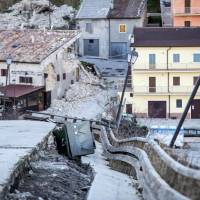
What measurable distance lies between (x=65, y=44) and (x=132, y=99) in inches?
237

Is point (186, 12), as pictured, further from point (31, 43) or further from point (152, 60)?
point (31, 43)

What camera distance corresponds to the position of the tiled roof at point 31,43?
41750mm

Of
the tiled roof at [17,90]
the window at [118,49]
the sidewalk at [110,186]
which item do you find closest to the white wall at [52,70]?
the tiled roof at [17,90]

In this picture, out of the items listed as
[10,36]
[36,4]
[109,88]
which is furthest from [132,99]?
[36,4]

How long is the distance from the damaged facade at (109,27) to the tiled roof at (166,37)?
30.8ft

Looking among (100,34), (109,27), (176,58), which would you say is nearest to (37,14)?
(100,34)

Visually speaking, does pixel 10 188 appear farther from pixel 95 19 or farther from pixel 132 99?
pixel 95 19

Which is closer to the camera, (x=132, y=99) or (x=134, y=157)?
(x=134, y=157)

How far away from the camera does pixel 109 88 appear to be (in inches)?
1854

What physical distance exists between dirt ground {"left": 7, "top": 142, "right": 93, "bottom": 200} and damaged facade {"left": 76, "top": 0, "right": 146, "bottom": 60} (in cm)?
3898

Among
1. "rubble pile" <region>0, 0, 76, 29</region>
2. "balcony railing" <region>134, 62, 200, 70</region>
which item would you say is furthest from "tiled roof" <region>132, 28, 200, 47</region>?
"rubble pile" <region>0, 0, 76, 29</region>

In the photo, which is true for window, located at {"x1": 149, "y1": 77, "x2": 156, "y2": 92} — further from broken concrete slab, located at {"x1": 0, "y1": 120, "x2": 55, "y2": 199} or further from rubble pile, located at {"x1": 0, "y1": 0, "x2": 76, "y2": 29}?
broken concrete slab, located at {"x1": 0, "y1": 120, "x2": 55, "y2": 199}

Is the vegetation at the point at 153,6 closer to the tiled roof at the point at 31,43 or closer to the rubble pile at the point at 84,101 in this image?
the rubble pile at the point at 84,101

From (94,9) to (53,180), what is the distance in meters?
44.2
